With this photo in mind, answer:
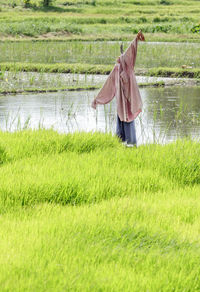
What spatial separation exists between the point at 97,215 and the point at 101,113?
7.58 m

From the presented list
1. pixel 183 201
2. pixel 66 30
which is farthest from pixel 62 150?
pixel 66 30

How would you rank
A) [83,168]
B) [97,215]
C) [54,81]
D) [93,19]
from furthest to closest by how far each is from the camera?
[93,19]
[54,81]
[83,168]
[97,215]

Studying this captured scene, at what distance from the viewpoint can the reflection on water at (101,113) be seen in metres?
9.73

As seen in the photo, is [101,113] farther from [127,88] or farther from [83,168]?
[83,168]

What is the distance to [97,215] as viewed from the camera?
14.4 feet

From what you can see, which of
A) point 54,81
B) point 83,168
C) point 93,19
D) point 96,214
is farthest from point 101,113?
point 93,19

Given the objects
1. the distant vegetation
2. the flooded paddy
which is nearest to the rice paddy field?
the flooded paddy

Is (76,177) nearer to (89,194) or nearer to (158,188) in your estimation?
(89,194)

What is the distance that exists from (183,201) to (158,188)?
606 mm

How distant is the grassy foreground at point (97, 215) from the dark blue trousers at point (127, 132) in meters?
0.25

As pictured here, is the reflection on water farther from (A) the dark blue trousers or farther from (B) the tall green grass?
(B) the tall green grass

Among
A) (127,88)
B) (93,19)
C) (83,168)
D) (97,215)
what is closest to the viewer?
(97,215)

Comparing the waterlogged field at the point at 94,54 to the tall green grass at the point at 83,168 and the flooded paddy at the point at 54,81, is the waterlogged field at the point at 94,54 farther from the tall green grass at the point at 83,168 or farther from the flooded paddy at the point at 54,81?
the tall green grass at the point at 83,168

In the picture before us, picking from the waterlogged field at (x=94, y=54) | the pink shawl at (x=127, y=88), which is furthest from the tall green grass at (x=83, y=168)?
the waterlogged field at (x=94, y=54)
